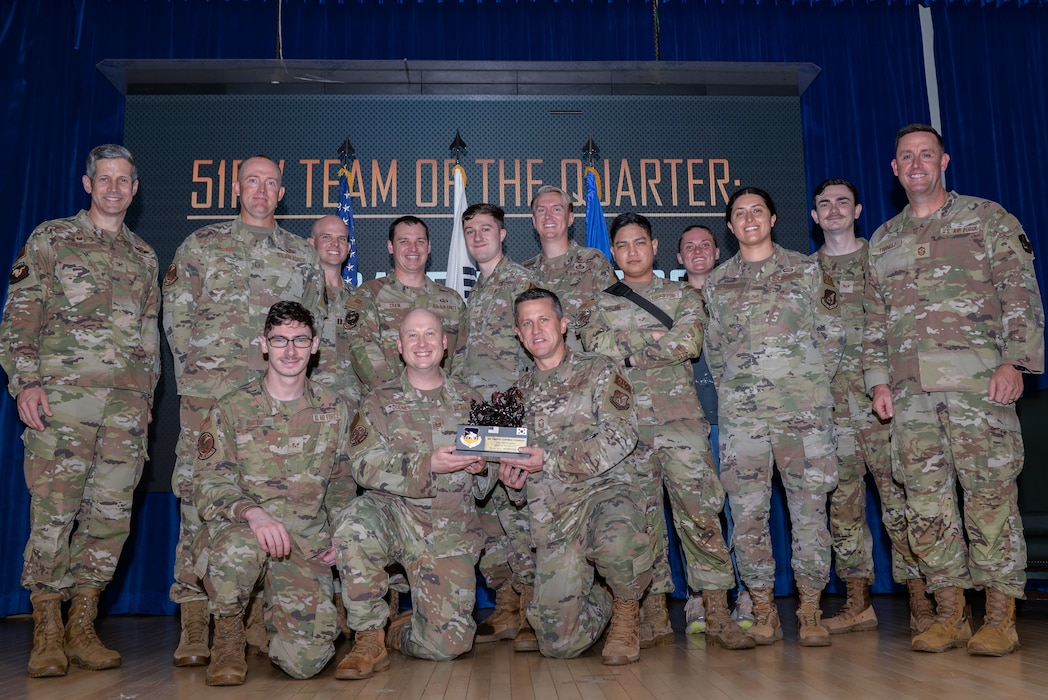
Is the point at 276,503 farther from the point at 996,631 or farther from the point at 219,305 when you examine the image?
the point at 996,631

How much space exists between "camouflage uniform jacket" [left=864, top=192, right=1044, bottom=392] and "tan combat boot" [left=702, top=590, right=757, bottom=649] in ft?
4.15

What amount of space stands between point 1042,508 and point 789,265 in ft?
7.64

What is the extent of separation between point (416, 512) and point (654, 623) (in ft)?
4.07

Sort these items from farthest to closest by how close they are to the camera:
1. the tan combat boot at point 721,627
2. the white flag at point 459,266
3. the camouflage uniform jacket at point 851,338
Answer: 1. the white flag at point 459,266
2. the camouflage uniform jacket at point 851,338
3. the tan combat boot at point 721,627

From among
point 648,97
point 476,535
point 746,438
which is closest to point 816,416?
point 746,438

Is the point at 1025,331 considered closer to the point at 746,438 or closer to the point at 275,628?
the point at 746,438

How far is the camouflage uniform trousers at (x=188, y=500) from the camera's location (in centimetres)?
348

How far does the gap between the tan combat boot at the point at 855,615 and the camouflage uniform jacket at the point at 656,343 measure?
3.93 feet

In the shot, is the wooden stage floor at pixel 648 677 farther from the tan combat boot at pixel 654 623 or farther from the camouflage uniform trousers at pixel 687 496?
the camouflage uniform trousers at pixel 687 496

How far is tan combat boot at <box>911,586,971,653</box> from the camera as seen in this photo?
325 cm

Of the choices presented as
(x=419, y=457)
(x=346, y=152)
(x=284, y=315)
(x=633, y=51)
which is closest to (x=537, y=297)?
(x=419, y=457)

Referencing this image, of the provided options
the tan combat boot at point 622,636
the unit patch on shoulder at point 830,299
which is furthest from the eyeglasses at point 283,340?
the unit patch on shoulder at point 830,299

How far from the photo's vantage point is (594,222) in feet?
18.7

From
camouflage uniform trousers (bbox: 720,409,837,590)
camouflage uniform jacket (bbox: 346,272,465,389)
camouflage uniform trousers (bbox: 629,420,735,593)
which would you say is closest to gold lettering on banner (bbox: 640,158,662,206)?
camouflage uniform jacket (bbox: 346,272,465,389)
